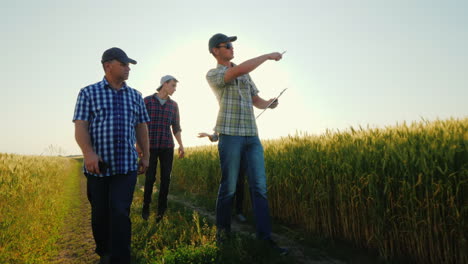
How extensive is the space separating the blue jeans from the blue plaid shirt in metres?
1.12

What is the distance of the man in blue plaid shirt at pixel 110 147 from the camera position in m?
2.92

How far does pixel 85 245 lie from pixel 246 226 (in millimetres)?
2819

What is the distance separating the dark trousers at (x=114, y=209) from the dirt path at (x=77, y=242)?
111 centimetres

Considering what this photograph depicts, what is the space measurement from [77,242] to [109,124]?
2.98m

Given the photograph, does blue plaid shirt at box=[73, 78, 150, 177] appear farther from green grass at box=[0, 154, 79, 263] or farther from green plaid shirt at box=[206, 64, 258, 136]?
green grass at box=[0, 154, 79, 263]

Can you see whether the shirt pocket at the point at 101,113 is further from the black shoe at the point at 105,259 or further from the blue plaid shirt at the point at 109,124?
the black shoe at the point at 105,259

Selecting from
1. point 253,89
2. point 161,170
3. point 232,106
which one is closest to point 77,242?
point 161,170

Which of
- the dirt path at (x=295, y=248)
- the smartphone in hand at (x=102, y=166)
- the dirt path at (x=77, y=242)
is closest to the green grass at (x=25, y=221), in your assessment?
the dirt path at (x=77, y=242)

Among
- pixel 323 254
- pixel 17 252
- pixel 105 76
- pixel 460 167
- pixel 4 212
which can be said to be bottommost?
pixel 323 254

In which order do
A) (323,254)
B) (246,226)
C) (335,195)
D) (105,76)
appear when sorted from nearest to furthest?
(105,76) < (323,254) < (335,195) < (246,226)

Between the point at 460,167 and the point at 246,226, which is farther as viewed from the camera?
the point at 246,226

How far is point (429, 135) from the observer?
11.8 feet

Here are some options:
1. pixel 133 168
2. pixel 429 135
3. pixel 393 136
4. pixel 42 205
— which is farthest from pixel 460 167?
pixel 42 205

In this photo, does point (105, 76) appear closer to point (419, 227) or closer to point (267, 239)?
point (267, 239)
